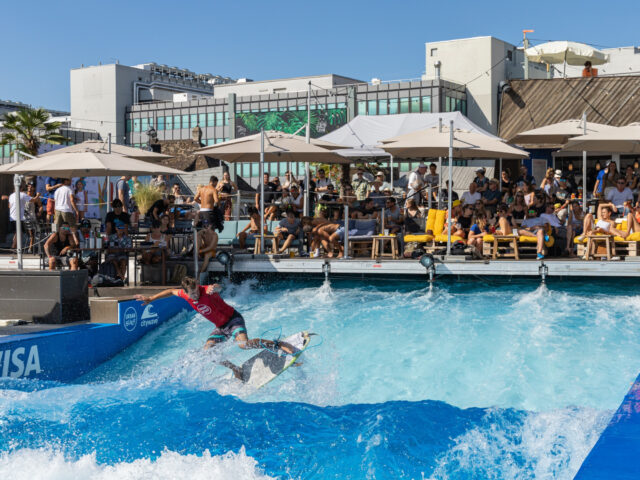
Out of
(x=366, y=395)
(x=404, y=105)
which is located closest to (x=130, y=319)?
(x=366, y=395)

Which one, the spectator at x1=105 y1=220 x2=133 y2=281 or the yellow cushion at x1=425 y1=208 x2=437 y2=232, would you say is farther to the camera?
the yellow cushion at x1=425 y1=208 x2=437 y2=232

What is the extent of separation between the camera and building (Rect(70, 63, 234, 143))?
275ft

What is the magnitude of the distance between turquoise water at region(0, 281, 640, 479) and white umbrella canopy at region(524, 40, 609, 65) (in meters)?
18.8

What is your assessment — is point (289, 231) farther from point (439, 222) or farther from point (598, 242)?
point (598, 242)

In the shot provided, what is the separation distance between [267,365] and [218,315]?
0.97m

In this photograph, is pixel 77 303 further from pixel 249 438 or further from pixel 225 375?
pixel 249 438

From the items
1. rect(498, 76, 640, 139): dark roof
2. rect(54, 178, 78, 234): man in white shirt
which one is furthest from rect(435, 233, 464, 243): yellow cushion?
rect(498, 76, 640, 139): dark roof

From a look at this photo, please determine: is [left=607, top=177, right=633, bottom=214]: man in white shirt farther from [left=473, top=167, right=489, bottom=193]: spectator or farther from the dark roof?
the dark roof

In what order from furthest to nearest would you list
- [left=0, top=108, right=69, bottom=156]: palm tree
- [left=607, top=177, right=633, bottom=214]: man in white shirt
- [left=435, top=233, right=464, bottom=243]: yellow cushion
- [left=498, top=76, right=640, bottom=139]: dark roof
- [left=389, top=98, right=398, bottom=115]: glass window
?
[left=389, top=98, right=398, bottom=115]: glass window → [left=0, top=108, right=69, bottom=156]: palm tree → [left=498, top=76, right=640, bottom=139]: dark roof → [left=607, top=177, right=633, bottom=214]: man in white shirt → [left=435, top=233, right=464, bottom=243]: yellow cushion

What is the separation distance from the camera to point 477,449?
749 centimetres

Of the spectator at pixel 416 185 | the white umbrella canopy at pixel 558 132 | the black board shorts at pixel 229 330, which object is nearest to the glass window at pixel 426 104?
the spectator at pixel 416 185

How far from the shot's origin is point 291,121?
67.4 m

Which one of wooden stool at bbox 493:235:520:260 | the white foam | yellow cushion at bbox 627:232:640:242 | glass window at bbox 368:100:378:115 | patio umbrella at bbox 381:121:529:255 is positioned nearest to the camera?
the white foam

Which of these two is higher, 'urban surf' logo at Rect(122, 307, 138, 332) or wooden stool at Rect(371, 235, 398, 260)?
wooden stool at Rect(371, 235, 398, 260)
